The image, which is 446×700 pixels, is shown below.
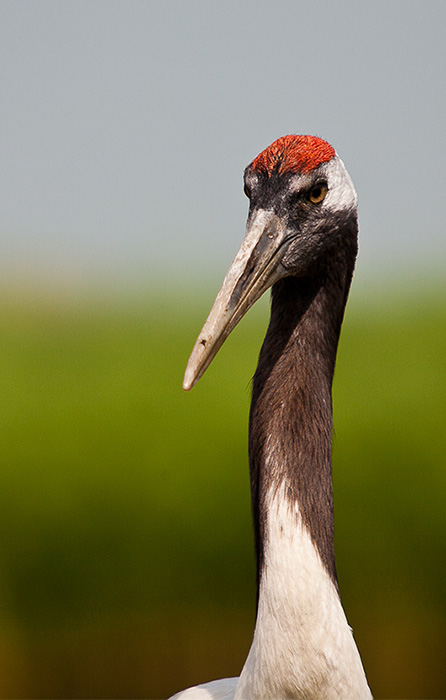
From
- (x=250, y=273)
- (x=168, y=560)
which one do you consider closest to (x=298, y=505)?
(x=250, y=273)

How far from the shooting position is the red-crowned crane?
3.86ft

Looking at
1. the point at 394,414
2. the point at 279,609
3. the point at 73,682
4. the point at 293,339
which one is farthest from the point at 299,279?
the point at 73,682

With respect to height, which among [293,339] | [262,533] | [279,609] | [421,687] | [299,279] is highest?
[299,279]

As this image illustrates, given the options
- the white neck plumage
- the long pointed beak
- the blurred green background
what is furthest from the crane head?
the blurred green background

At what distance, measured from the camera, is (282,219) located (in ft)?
3.90

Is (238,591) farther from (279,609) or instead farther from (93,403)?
(279,609)

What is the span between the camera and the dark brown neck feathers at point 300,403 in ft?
3.97

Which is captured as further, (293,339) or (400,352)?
(400,352)

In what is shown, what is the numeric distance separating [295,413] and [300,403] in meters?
0.02

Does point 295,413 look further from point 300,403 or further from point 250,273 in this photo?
point 250,273

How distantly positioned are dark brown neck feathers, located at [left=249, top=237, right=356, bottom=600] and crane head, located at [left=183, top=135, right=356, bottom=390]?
0.07 metres

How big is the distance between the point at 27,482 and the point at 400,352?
178cm

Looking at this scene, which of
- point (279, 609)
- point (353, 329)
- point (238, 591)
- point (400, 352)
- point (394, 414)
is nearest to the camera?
point (279, 609)

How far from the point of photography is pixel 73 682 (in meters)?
2.49
